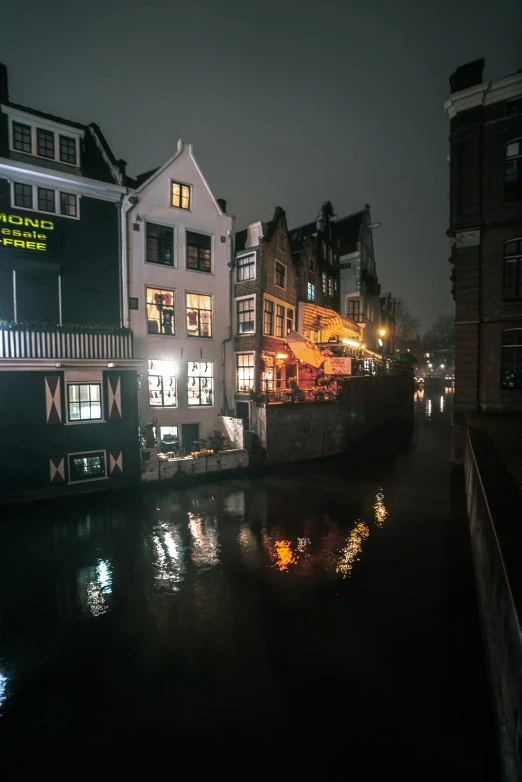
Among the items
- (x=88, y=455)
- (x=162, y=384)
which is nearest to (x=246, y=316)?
(x=162, y=384)

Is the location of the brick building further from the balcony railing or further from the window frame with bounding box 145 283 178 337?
the balcony railing

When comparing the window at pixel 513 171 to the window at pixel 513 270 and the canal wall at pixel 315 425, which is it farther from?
the canal wall at pixel 315 425

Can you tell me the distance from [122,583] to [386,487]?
13.6 m

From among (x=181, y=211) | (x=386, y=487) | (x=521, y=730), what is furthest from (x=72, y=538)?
(x=181, y=211)

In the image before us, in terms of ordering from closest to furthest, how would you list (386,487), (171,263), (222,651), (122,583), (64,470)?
(222,651), (122,583), (64,470), (386,487), (171,263)

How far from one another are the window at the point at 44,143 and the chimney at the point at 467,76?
20.0 meters

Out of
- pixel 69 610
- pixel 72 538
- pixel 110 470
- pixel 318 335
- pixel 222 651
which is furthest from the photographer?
pixel 318 335

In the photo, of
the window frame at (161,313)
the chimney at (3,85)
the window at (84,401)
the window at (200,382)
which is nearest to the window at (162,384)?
the window at (200,382)

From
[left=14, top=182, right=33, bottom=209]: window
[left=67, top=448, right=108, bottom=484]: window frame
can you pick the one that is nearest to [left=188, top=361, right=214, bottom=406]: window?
[left=67, top=448, right=108, bottom=484]: window frame

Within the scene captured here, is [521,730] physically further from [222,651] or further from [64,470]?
[64,470]

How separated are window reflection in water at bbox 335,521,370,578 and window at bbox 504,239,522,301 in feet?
45.3

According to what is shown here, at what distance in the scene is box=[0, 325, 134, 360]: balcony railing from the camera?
1514 cm

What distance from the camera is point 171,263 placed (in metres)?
22.2

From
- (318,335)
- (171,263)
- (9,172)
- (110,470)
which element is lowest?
(110,470)
